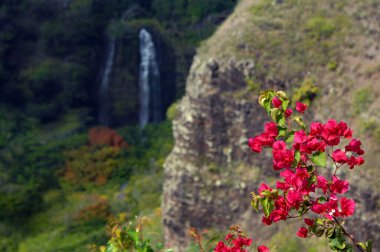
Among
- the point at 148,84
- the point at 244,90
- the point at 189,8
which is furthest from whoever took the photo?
the point at 189,8

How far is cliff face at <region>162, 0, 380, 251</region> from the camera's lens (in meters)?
20.7

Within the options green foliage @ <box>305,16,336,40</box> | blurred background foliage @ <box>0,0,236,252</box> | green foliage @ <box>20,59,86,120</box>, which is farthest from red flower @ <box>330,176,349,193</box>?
green foliage @ <box>20,59,86,120</box>

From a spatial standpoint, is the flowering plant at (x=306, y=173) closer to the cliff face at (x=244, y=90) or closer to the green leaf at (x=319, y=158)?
the green leaf at (x=319, y=158)

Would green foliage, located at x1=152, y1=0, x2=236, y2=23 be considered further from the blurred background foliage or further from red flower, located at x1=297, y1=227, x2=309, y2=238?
red flower, located at x1=297, y1=227, x2=309, y2=238

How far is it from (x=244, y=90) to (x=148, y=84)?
96.7 feet

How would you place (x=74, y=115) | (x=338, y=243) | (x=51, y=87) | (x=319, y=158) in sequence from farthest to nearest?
(x=51, y=87)
(x=74, y=115)
(x=338, y=243)
(x=319, y=158)

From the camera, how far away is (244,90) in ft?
72.0

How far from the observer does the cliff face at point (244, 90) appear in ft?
67.8

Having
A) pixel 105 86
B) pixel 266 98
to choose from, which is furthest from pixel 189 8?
pixel 266 98

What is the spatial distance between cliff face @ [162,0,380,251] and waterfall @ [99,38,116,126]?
28.2 meters

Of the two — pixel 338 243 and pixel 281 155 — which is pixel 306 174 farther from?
pixel 338 243

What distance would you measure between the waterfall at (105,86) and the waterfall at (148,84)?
2.66 metres

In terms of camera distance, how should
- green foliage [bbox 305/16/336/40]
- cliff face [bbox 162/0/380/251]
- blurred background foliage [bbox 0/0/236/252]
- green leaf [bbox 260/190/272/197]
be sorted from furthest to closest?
blurred background foliage [bbox 0/0/236/252] → green foliage [bbox 305/16/336/40] → cliff face [bbox 162/0/380/251] → green leaf [bbox 260/190/272/197]

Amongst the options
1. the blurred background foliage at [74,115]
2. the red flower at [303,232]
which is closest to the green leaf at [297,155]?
the red flower at [303,232]
